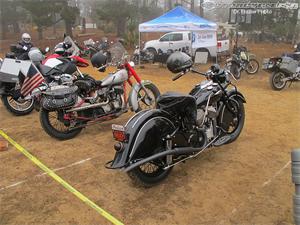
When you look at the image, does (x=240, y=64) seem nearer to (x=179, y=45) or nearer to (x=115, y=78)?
(x=179, y=45)

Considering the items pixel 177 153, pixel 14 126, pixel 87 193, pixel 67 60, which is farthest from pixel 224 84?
pixel 14 126

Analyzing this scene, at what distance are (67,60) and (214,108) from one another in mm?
2957

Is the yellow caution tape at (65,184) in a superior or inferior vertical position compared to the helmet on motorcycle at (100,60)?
inferior

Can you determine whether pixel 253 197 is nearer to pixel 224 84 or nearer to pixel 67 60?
pixel 224 84

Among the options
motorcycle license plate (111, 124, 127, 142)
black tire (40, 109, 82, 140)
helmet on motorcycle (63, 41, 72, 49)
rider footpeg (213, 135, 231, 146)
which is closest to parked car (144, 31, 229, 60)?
helmet on motorcycle (63, 41, 72, 49)

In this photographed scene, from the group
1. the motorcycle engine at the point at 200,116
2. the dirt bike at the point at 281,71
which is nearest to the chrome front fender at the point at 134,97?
the motorcycle engine at the point at 200,116

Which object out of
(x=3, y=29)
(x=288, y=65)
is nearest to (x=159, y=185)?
(x=288, y=65)

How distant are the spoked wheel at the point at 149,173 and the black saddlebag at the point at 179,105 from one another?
56 cm

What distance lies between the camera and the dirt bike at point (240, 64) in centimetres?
1080

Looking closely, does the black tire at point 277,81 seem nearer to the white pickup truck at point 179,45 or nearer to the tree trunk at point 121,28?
the white pickup truck at point 179,45

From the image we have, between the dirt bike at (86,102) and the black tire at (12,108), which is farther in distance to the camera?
the black tire at (12,108)

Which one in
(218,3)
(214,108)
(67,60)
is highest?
(218,3)

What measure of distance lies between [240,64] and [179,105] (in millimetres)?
7713

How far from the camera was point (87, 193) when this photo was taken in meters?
3.59
